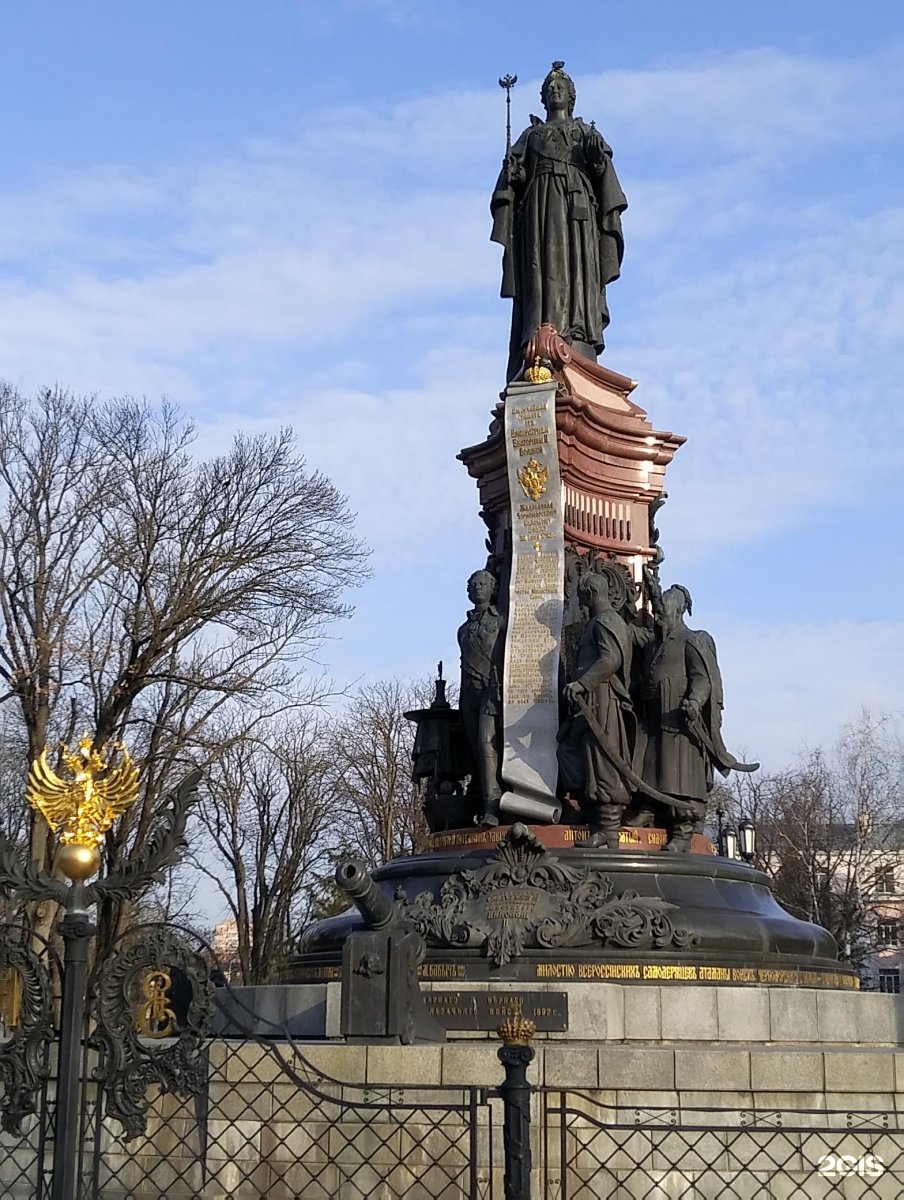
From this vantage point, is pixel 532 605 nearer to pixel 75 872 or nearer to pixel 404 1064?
pixel 404 1064

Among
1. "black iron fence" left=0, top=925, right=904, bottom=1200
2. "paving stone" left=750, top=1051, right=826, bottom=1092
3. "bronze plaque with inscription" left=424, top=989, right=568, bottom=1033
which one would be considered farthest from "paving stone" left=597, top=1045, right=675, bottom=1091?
"bronze plaque with inscription" left=424, top=989, right=568, bottom=1033

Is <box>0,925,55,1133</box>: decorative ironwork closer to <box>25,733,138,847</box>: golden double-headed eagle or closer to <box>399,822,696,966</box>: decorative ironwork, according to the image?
<box>25,733,138,847</box>: golden double-headed eagle

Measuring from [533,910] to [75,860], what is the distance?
608 cm

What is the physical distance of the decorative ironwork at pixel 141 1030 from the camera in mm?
8836

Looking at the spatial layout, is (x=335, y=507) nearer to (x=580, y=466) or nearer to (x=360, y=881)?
(x=580, y=466)

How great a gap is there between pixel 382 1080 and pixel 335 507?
18412 mm

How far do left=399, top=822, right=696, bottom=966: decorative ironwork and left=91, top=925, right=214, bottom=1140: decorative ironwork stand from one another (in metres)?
4.09

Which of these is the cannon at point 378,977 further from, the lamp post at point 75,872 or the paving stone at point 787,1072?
the lamp post at point 75,872

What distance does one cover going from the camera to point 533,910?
522 inches

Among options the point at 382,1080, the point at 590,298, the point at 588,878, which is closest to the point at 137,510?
the point at 590,298

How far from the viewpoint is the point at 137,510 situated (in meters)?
26.7

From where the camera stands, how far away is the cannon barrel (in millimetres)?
11703

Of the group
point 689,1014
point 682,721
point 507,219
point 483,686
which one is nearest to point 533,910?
point 689,1014

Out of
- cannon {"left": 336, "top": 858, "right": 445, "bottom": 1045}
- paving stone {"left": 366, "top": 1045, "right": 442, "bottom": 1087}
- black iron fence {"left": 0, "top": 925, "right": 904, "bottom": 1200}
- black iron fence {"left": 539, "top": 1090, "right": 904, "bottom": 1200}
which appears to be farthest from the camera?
cannon {"left": 336, "top": 858, "right": 445, "bottom": 1045}
